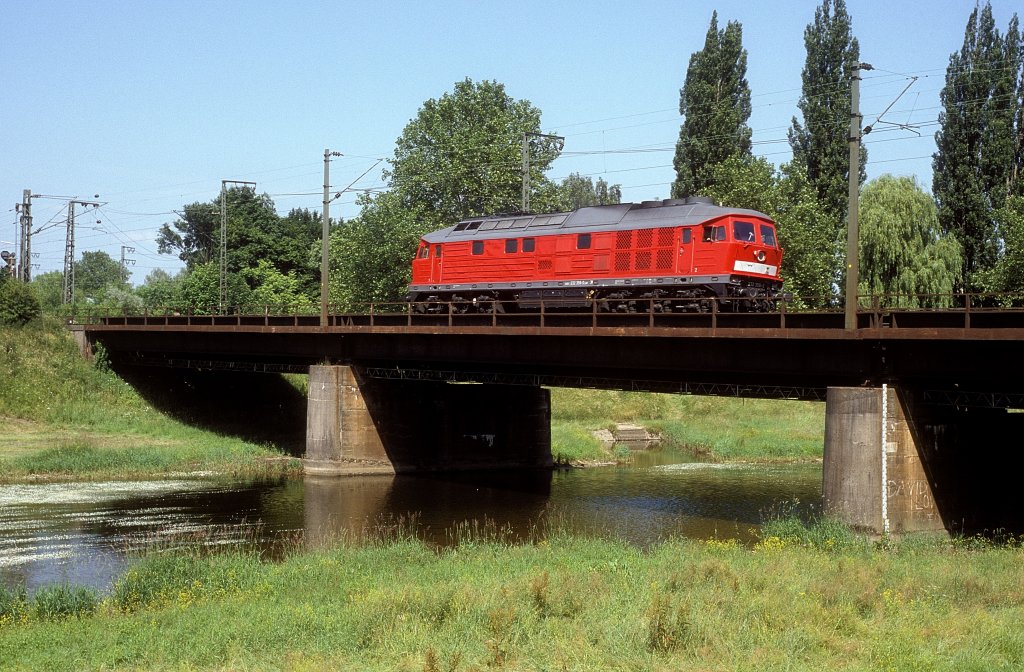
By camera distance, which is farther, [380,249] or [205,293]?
[205,293]

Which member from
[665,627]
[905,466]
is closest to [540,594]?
[665,627]

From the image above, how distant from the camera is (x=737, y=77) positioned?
6919cm

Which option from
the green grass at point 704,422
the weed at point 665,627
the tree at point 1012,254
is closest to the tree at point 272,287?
the green grass at point 704,422

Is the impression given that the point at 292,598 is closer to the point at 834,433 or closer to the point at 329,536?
the point at 329,536

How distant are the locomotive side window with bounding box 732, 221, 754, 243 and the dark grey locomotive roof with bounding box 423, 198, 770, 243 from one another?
376mm

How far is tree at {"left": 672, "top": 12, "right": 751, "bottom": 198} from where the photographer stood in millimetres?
67625

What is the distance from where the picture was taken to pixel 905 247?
56.4 m

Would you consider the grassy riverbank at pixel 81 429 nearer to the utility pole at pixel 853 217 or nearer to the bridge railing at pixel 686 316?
the bridge railing at pixel 686 316

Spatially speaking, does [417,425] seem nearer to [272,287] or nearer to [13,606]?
[13,606]

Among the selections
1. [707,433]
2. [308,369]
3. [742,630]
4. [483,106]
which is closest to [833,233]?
[707,433]

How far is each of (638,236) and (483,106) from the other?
33467 mm

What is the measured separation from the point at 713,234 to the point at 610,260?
473 centimetres

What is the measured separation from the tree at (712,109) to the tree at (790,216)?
869 centimetres

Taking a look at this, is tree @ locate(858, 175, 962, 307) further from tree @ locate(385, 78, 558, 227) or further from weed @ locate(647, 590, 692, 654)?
weed @ locate(647, 590, 692, 654)
